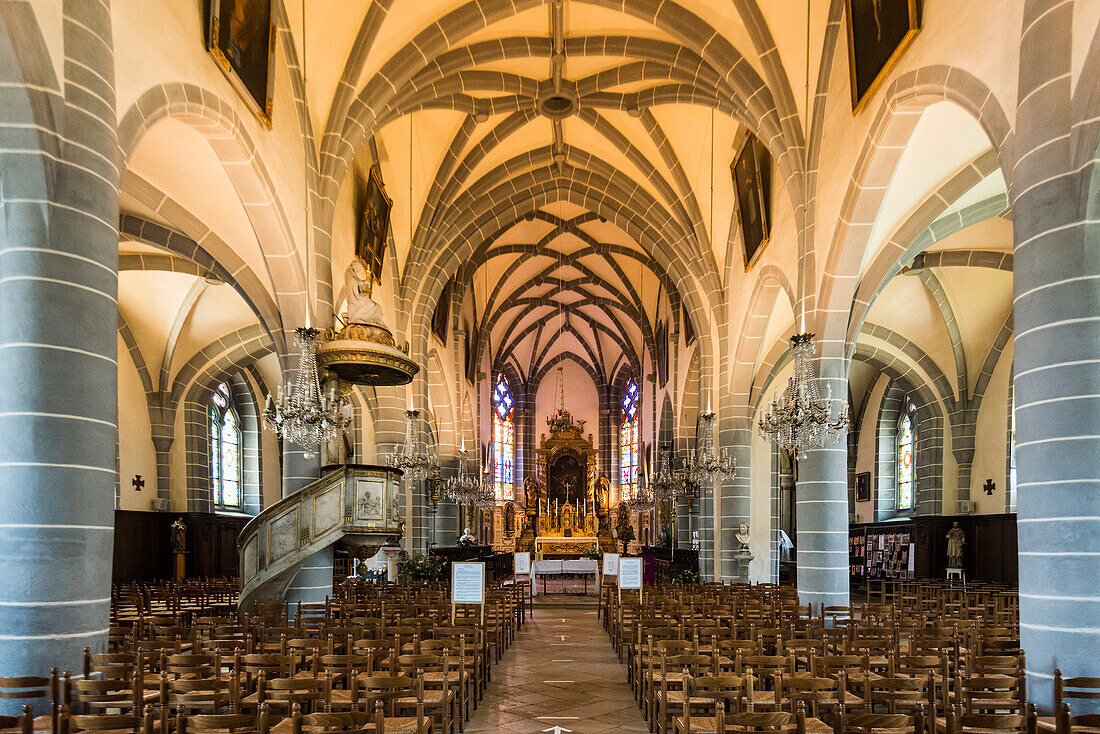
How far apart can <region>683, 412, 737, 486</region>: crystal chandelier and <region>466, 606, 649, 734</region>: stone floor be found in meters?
4.96

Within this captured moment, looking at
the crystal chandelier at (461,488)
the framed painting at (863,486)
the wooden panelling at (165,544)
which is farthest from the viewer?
the framed painting at (863,486)

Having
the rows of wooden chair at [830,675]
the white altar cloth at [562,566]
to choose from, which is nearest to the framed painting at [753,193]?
the rows of wooden chair at [830,675]

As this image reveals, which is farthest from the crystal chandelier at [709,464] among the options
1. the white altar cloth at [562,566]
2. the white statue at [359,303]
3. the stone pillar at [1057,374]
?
the stone pillar at [1057,374]

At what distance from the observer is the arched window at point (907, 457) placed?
2345 cm

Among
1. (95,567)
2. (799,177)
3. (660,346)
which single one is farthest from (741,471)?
(95,567)

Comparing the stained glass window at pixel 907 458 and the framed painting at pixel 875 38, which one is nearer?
the framed painting at pixel 875 38

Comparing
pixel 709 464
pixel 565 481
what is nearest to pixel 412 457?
pixel 709 464

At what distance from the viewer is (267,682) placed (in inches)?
220

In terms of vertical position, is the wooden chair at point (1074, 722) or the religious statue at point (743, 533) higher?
the wooden chair at point (1074, 722)

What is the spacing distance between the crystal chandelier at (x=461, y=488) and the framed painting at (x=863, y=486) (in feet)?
38.8

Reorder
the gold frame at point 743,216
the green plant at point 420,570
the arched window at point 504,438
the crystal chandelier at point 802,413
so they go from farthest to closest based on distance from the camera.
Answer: the arched window at point 504,438, the green plant at point 420,570, the gold frame at point 743,216, the crystal chandelier at point 802,413

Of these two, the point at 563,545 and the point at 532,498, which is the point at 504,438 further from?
the point at 563,545

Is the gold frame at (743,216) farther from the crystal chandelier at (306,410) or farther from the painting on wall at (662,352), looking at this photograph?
the painting on wall at (662,352)

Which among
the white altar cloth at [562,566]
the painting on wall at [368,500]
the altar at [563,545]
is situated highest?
the painting on wall at [368,500]
